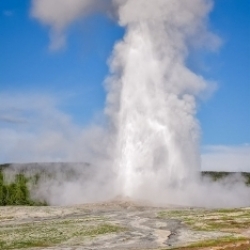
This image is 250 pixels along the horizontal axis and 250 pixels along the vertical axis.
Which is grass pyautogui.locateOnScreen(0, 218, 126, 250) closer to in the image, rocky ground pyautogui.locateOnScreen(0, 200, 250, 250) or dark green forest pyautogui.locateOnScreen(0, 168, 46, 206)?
rocky ground pyautogui.locateOnScreen(0, 200, 250, 250)

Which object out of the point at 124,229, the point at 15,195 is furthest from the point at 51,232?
the point at 15,195

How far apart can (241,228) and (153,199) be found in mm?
39007

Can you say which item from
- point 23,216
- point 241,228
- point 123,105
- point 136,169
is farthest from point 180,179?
point 241,228

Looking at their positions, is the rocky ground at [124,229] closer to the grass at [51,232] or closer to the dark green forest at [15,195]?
the grass at [51,232]

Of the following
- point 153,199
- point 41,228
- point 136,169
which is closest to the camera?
point 41,228

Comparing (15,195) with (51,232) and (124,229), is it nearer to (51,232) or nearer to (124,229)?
(51,232)

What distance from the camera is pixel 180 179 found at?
105750mm

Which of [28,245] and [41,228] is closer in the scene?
[28,245]

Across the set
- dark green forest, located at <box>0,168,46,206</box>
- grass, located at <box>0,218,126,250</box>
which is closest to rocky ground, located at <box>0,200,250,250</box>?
grass, located at <box>0,218,126,250</box>

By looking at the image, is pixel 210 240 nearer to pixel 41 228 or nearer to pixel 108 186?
pixel 41 228

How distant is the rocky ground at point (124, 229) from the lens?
1804 inches

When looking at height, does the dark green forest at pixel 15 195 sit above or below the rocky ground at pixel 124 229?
above

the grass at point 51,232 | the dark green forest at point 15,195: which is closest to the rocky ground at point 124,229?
the grass at point 51,232

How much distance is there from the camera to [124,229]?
184 ft
